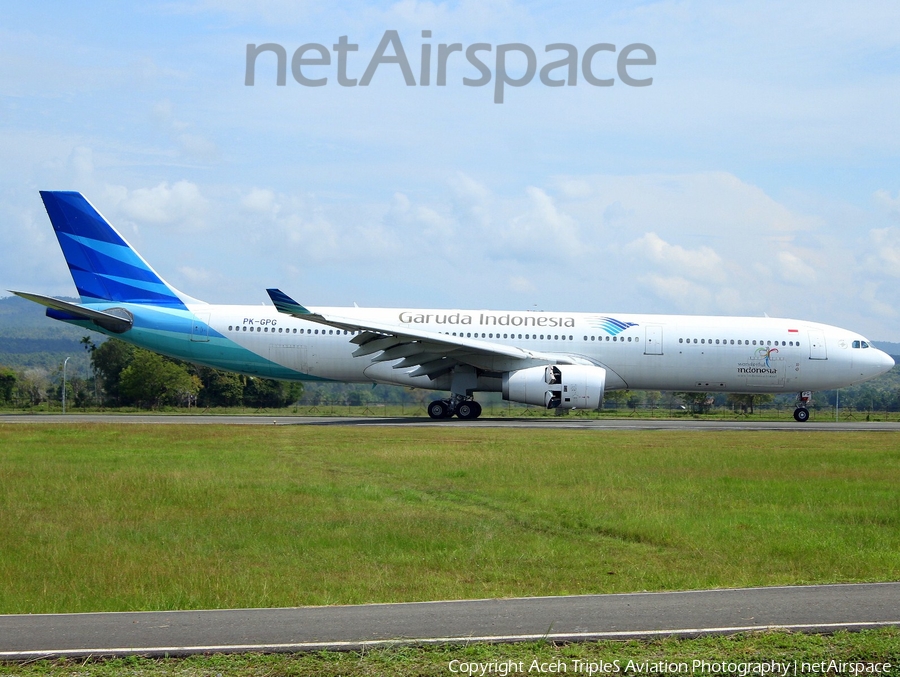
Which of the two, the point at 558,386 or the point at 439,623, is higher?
the point at 558,386

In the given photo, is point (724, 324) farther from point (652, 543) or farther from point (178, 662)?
point (178, 662)

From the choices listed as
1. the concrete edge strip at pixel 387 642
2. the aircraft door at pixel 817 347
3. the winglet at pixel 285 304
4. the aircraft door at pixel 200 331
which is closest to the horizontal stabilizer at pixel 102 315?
the aircraft door at pixel 200 331

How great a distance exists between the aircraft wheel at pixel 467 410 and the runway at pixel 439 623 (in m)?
24.3

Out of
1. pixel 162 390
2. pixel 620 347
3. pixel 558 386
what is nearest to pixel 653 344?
pixel 620 347

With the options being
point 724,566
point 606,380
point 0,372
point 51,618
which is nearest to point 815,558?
point 724,566

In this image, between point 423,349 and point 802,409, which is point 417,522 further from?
point 802,409

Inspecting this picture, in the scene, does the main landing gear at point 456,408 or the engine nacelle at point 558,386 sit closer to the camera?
the engine nacelle at point 558,386

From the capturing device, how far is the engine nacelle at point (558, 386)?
30.0 m

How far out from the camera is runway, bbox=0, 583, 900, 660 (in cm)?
666

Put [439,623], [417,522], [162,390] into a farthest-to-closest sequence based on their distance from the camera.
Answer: [162,390]
[417,522]
[439,623]

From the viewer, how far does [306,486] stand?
48.3 feet

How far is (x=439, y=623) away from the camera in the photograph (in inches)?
283

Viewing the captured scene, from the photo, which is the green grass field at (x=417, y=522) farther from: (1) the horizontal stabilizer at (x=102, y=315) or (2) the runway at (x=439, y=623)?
(1) the horizontal stabilizer at (x=102, y=315)

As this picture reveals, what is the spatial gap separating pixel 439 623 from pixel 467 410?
25.4 metres
